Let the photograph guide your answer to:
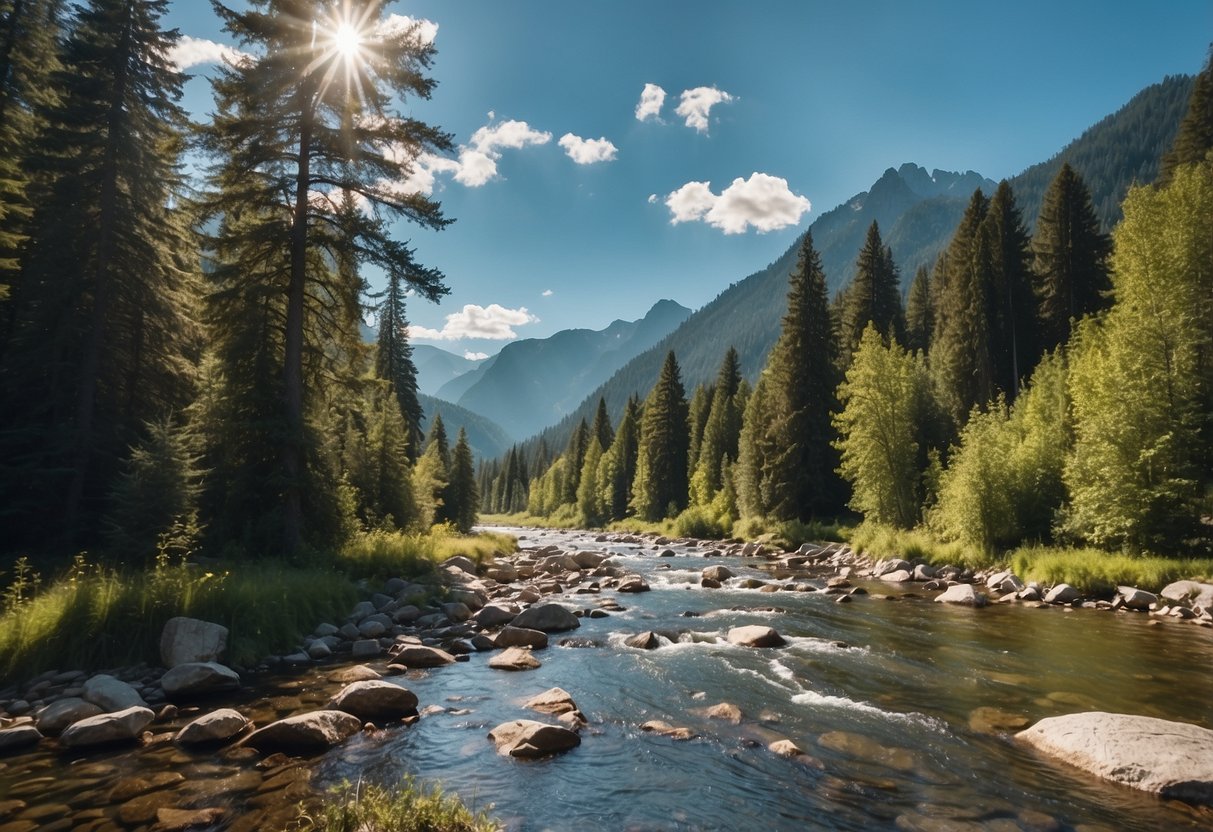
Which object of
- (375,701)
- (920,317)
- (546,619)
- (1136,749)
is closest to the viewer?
(1136,749)

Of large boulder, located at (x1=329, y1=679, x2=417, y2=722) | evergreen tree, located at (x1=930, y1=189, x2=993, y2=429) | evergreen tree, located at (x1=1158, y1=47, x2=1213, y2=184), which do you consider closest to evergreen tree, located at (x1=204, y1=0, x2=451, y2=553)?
large boulder, located at (x1=329, y1=679, x2=417, y2=722)

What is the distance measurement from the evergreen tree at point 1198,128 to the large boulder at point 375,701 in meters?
45.9

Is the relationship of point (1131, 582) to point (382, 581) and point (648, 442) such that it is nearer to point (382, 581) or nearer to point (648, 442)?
point (382, 581)

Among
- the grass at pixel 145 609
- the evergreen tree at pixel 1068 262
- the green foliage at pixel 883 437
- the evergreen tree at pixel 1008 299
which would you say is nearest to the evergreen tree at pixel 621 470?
the evergreen tree at pixel 1008 299

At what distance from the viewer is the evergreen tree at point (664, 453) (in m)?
63.2

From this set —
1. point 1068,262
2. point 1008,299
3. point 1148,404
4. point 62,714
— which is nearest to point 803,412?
point 1008,299

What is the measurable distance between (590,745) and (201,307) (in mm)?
16059

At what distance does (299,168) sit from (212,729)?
14.8 metres

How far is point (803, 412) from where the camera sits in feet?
132

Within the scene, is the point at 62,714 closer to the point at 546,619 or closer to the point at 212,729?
the point at 212,729

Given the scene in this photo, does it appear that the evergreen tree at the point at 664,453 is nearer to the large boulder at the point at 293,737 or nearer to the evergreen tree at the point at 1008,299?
the evergreen tree at the point at 1008,299

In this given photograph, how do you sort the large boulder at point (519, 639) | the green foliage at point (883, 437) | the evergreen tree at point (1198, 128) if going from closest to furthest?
1. the large boulder at point (519, 639)
2. the green foliage at point (883, 437)
3. the evergreen tree at point (1198, 128)

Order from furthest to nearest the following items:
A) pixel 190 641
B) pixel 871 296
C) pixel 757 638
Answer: pixel 871 296 → pixel 757 638 → pixel 190 641

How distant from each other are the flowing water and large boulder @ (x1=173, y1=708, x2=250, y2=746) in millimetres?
1482
